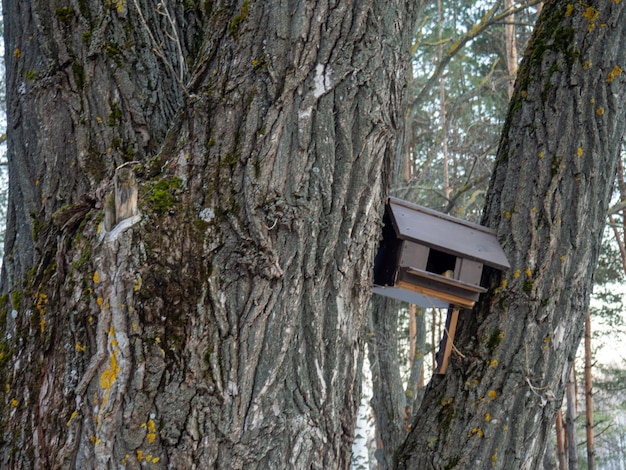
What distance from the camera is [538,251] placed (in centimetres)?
220

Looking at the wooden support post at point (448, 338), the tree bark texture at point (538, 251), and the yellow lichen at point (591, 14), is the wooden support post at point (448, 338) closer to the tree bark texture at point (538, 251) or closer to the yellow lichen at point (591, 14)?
the tree bark texture at point (538, 251)

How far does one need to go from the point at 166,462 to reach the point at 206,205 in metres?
0.63

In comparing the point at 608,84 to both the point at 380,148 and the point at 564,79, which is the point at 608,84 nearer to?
the point at 564,79

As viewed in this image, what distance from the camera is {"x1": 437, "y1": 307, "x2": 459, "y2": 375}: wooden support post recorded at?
2.23 meters

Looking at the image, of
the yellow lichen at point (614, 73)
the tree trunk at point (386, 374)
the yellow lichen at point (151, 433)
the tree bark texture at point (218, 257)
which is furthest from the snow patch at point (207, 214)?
the tree trunk at point (386, 374)

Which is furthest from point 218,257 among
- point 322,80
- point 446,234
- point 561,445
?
point 561,445

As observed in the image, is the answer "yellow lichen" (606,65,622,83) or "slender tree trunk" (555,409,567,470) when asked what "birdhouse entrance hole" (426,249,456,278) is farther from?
"slender tree trunk" (555,409,567,470)

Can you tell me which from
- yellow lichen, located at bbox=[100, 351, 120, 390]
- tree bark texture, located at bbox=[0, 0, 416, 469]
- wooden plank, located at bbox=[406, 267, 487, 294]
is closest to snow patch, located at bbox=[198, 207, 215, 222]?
tree bark texture, located at bbox=[0, 0, 416, 469]

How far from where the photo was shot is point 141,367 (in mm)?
1501

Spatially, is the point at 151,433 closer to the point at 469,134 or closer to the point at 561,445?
the point at 469,134

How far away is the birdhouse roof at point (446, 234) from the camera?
2.11 metres

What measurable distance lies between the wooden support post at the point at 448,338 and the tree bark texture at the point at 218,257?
589 millimetres

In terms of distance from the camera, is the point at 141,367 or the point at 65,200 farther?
the point at 65,200

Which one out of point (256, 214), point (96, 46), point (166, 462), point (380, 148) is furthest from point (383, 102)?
point (166, 462)
